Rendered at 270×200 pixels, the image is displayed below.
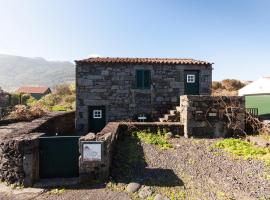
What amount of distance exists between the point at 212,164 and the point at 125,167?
270 cm

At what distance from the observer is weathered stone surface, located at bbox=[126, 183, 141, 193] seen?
5898mm

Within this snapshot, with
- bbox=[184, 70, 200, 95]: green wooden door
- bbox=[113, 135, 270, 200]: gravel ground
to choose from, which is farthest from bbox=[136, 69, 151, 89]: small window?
bbox=[113, 135, 270, 200]: gravel ground

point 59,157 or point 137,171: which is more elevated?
point 59,157

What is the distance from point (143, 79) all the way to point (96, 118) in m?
3.80

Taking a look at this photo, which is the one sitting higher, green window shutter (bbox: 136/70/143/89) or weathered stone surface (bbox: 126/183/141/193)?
green window shutter (bbox: 136/70/143/89)

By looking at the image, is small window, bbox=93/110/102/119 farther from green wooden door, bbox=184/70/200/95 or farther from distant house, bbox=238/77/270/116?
distant house, bbox=238/77/270/116

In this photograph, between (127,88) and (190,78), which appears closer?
(127,88)

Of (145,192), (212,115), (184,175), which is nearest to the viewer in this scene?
(145,192)

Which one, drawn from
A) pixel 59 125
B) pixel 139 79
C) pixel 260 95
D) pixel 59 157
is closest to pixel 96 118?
pixel 59 125

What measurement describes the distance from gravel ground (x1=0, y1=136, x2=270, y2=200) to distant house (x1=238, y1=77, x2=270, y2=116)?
45.1 feet

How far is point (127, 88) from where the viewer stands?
15336mm

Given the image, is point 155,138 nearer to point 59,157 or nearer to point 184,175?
point 184,175

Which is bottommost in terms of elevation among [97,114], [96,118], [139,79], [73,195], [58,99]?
[73,195]

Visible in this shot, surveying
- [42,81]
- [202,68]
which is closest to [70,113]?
[202,68]
